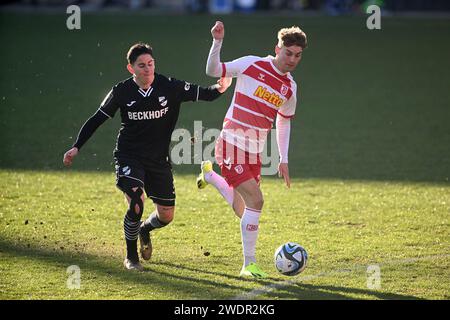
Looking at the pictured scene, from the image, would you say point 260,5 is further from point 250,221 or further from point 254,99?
point 250,221

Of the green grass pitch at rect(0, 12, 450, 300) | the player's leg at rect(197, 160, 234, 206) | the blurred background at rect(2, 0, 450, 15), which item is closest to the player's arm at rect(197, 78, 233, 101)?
the player's leg at rect(197, 160, 234, 206)

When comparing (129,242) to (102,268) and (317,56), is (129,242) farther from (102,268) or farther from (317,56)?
(317,56)

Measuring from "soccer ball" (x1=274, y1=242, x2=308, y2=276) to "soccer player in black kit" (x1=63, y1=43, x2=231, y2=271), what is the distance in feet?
4.02

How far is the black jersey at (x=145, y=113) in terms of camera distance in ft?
25.3

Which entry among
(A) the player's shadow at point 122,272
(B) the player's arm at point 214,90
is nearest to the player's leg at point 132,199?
(A) the player's shadow at point 122,272

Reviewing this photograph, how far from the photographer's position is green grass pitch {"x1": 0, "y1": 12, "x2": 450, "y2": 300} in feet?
24.3

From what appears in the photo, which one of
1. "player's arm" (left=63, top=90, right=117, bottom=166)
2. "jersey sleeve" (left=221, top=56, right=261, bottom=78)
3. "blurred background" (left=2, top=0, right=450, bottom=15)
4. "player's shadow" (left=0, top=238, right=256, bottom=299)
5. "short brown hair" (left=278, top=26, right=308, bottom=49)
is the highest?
"blurred background" (left=2, top=0, right=450, bottom=15)

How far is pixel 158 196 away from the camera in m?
7.95

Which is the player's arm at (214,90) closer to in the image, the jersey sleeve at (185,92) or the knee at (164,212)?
the jersey sleeve at (185,92)

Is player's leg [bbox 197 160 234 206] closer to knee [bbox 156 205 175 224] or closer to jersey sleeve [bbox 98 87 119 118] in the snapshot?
knee [bbox 156 205 175 224]

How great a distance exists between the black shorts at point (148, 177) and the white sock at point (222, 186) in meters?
0.58

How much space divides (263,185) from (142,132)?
12.1ft

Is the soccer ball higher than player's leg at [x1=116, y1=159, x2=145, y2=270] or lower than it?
lower

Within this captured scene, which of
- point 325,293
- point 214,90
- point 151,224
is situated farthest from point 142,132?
point 325,293
